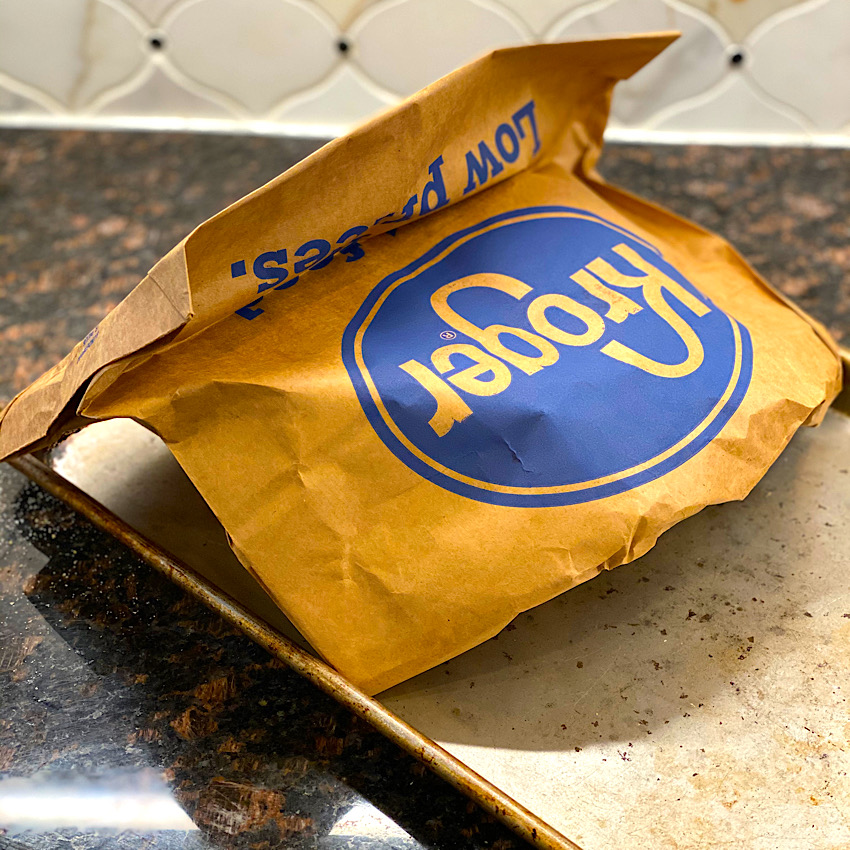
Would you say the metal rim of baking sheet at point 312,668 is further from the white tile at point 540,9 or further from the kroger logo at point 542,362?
the white tile at point 540,9

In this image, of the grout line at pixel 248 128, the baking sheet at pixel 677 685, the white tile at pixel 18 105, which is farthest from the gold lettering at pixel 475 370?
the white tile at pixel 18 105

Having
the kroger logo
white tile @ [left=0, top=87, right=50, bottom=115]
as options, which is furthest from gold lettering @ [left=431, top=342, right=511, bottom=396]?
white tile @ [left=0, top=87, right=50, bottom=115]

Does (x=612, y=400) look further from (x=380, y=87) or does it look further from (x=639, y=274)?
(x=380, y=87)

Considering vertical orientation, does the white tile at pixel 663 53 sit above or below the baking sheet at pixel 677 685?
above

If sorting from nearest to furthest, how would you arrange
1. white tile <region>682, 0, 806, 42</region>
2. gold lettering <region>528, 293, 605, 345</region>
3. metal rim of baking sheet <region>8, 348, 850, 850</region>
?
1. metal rim of baking sheet <region>8, 348, 850, 850</region>
2. gold lettering <region>528, 293, 605, 345</region>
3. white tile <region>682, 0, 806, 42</region>

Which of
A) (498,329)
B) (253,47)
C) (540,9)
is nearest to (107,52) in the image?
(253,47)

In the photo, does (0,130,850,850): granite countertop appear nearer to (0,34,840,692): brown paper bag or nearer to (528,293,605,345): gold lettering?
(0,34,840,692): brown paper bag
